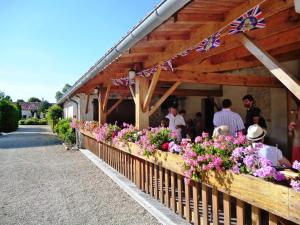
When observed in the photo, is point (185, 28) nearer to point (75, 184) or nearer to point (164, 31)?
point (164, 31)

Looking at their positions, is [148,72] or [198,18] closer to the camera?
[198,18]

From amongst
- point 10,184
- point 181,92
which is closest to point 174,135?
point 10,184

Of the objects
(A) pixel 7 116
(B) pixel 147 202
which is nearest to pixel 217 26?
(B) pixel 147 202

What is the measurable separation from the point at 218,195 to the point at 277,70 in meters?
1.59

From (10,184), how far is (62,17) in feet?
21.6

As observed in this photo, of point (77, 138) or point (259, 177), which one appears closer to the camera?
point (259, 177)

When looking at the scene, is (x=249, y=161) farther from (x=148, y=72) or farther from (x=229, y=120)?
(x=148, y=72)

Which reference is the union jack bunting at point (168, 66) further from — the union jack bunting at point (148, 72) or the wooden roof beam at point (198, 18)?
the wooden roof beam at point (198, 18)

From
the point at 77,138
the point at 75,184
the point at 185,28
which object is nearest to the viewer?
the point at 185,28

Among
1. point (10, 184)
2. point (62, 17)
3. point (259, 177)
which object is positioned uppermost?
point (62, 17)

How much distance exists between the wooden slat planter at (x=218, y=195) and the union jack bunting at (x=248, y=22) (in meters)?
1.59

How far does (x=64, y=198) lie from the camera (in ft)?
18.5

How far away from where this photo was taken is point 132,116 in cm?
1448

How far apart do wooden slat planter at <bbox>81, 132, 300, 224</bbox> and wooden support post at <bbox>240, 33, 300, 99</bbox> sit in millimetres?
856
